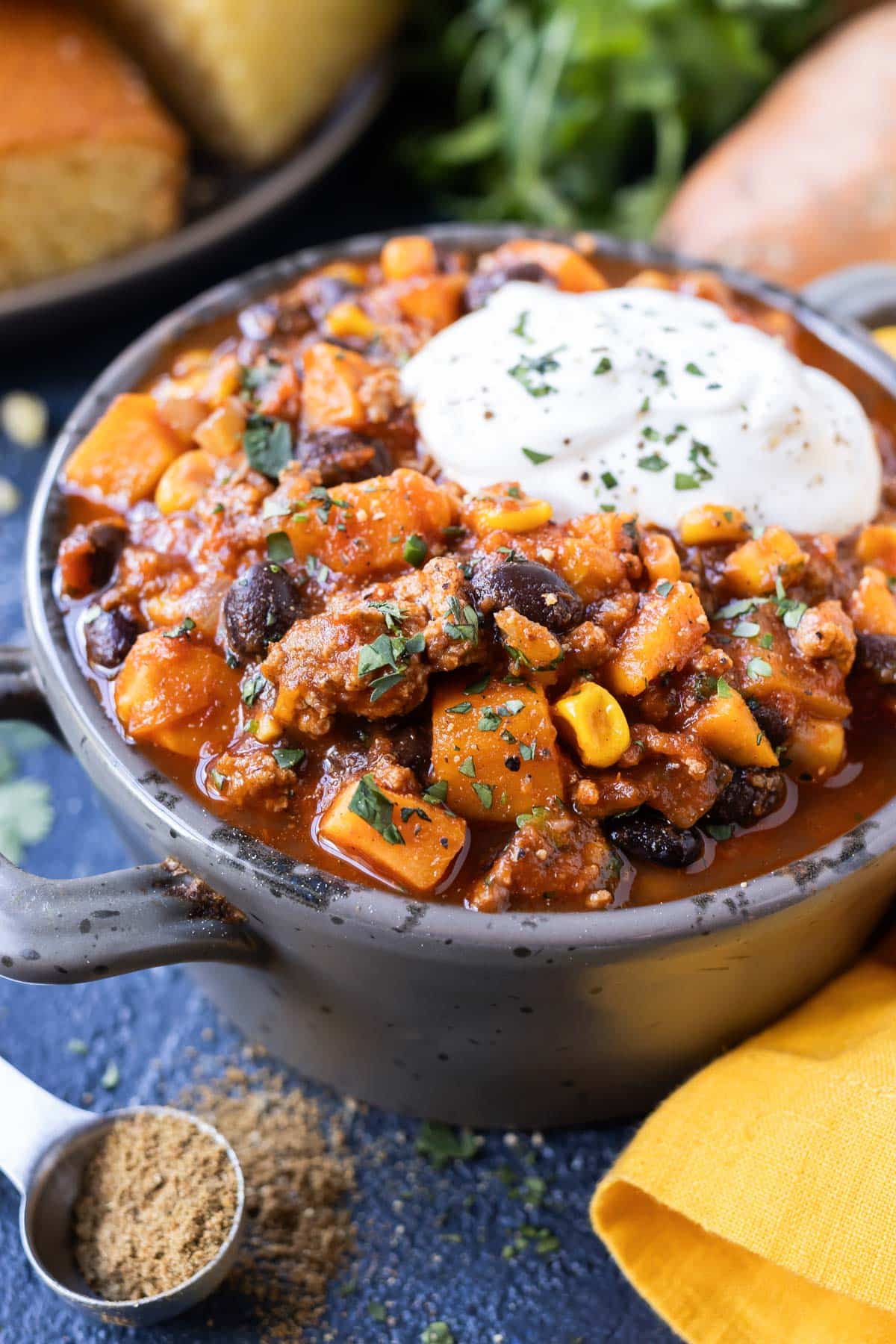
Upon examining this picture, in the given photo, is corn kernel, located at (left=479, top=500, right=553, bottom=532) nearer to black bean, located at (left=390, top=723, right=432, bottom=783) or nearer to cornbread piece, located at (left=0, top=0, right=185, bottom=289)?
black bean, located at (left=390, top=723, right=432, bottom=783)

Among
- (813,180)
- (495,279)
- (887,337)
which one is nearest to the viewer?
(495,279)

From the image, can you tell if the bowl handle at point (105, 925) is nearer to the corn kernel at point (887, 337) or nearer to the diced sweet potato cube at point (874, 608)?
the diced sweet potato cube at point (874, 608)

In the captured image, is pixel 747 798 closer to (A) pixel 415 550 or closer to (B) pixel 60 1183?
(A) pixel 415 550

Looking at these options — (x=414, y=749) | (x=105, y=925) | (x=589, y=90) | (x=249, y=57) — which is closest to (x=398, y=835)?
(x=414, y=749)

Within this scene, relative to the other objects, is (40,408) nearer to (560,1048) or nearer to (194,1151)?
(194,1151)

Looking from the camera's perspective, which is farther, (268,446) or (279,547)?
(268,446)

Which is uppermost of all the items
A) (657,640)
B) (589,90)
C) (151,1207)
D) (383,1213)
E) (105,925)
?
(589,90)
